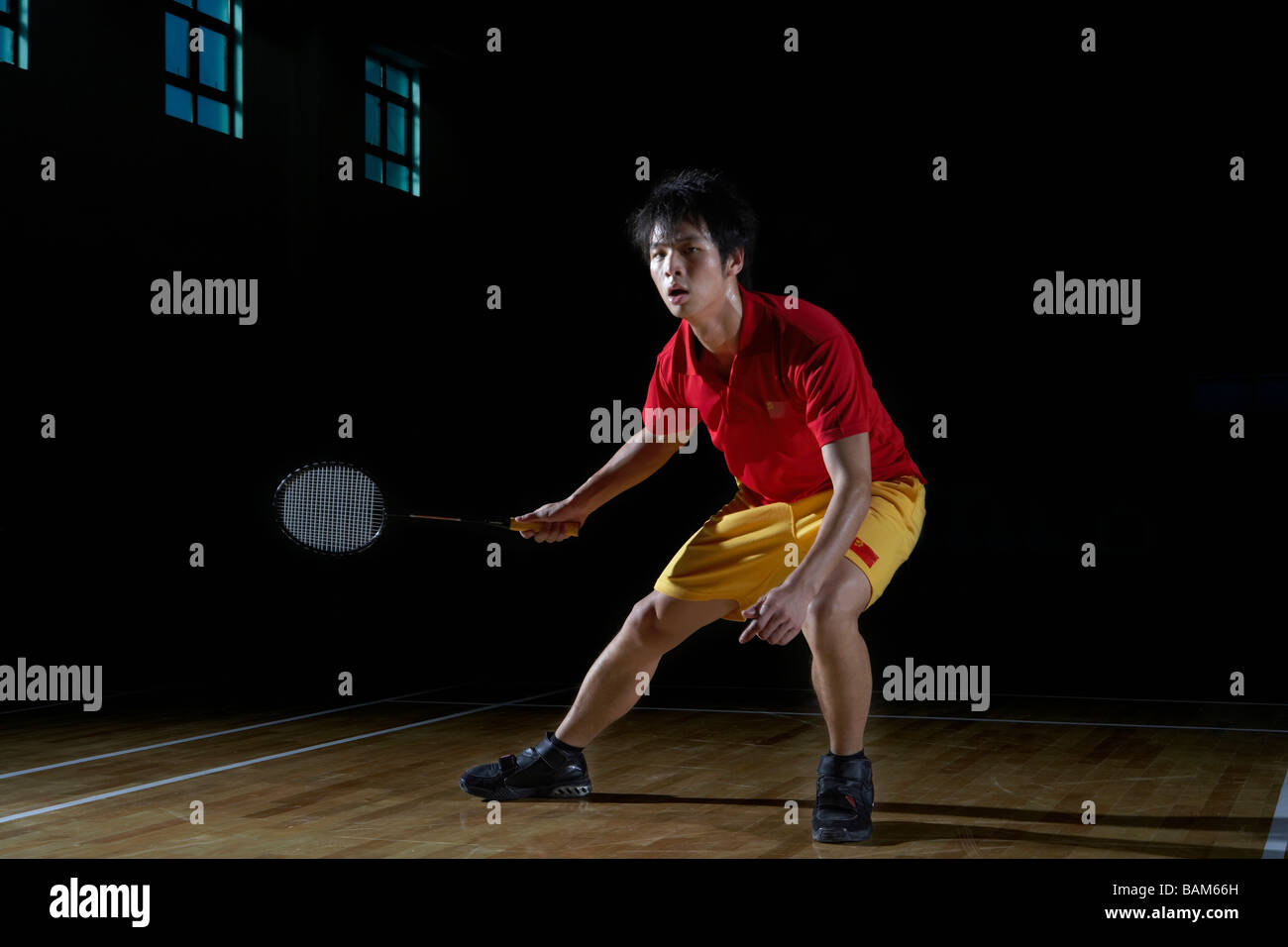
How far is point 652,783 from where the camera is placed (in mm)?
3961

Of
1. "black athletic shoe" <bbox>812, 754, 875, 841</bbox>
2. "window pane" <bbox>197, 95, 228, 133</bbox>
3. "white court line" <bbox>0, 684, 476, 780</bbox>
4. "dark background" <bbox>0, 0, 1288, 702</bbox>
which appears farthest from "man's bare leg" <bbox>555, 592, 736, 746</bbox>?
"window pane" <bbox>197, 95, 228, 133</bbox>

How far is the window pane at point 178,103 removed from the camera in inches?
376

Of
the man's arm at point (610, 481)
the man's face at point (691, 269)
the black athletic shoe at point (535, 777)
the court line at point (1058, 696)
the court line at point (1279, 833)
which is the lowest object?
the court line at point (1058, 696)

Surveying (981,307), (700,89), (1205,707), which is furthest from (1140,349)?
(1205,707)

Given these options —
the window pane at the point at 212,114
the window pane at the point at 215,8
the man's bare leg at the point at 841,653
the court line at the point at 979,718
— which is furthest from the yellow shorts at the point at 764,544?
the window pane at the point at 215,8

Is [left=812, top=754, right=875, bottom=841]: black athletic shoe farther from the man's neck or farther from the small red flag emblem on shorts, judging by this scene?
the man's neck

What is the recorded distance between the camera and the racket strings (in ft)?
12.9

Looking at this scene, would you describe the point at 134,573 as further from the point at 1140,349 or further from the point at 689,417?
the point at 1140,349

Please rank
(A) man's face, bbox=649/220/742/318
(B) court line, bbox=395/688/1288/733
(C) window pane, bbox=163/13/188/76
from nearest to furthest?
1. (A) man's face, bbox=649/220/742/318
2. (B) court line, bbox=395/688/1288/733
3. (C) window pane, bbox=163/13/188/76

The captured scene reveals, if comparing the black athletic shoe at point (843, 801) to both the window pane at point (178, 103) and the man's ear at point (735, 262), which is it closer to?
the man's ear at point (735, 262)

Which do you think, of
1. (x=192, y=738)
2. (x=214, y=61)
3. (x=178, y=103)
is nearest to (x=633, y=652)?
(x=192, y=738)

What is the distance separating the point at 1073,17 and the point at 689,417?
20.5 feet

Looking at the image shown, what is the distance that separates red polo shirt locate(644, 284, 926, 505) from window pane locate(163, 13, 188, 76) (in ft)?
23.9

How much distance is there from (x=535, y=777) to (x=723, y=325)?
1.25 meters
